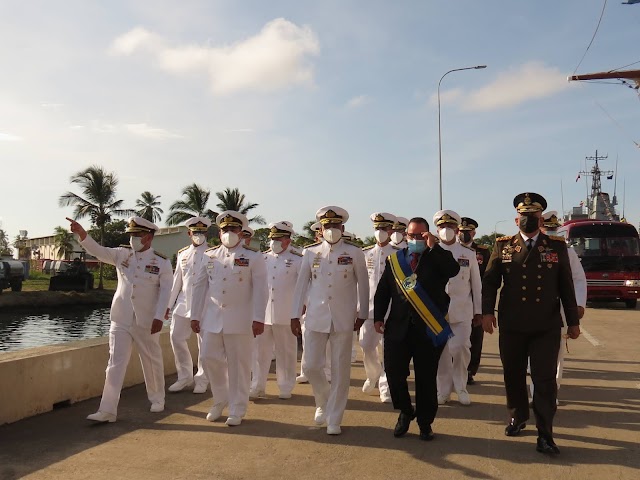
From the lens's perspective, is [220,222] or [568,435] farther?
[220,222]

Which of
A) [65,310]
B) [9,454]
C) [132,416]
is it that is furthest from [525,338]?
[65,310]

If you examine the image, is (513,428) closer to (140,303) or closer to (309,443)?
(309,443)

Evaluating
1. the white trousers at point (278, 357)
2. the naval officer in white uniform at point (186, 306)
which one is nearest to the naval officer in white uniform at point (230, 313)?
the white trousers at point (278, 357)

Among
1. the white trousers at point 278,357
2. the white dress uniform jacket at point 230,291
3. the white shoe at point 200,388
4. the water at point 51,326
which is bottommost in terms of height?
the water at point 51,326

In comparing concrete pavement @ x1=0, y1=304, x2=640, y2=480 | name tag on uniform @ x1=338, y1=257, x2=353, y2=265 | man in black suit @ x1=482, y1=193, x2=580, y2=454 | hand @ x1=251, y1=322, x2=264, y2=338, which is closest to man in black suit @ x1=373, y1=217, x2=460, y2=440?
concrete pavement @ x1=0, y1=304, x2=640, y2=480

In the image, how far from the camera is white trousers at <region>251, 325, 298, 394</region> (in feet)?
25.2

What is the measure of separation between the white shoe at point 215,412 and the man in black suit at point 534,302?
2889 millimetres

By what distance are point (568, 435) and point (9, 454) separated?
16.3 feet

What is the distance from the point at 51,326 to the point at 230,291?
32129mm

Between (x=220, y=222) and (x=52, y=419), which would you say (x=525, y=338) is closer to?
(x=220, y=222)

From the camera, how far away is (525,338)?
18.0 feet

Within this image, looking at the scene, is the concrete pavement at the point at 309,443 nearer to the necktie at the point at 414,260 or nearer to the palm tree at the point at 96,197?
the necktie at the point at 414,260

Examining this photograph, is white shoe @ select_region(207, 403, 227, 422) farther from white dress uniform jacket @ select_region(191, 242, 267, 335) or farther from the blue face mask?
the blue face mask

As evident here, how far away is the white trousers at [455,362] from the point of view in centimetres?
715
